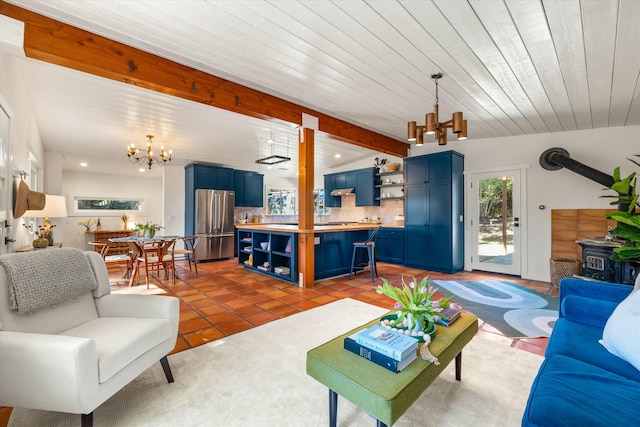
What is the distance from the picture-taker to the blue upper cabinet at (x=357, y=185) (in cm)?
692

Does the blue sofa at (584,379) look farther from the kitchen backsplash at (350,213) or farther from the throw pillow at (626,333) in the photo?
the kitchen backsplash at (350,213)

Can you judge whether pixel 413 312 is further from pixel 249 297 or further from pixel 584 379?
pixel 249 297

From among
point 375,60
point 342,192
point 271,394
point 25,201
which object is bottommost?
point 271,394

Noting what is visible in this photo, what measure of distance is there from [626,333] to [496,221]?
167 inches

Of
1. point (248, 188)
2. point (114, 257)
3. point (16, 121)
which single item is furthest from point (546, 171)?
point (114, 257)

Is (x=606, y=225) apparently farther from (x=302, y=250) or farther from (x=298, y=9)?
(x=298, y=9)

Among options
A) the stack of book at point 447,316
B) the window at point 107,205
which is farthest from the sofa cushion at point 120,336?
the window at point 107,205

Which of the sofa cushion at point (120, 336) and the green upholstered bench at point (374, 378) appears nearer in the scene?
the green upholstered bench at point (374, 378)

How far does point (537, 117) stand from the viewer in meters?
3.96

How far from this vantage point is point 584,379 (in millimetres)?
1229

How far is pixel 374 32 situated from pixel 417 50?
48 cm

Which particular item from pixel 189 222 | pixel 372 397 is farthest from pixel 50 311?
pixel 189 222

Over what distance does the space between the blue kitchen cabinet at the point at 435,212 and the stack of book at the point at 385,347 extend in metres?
4.20

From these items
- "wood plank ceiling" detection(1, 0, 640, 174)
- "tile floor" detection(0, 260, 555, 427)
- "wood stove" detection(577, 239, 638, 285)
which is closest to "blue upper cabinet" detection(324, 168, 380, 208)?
"tile floor" detection(0, 260, 555, 427)
